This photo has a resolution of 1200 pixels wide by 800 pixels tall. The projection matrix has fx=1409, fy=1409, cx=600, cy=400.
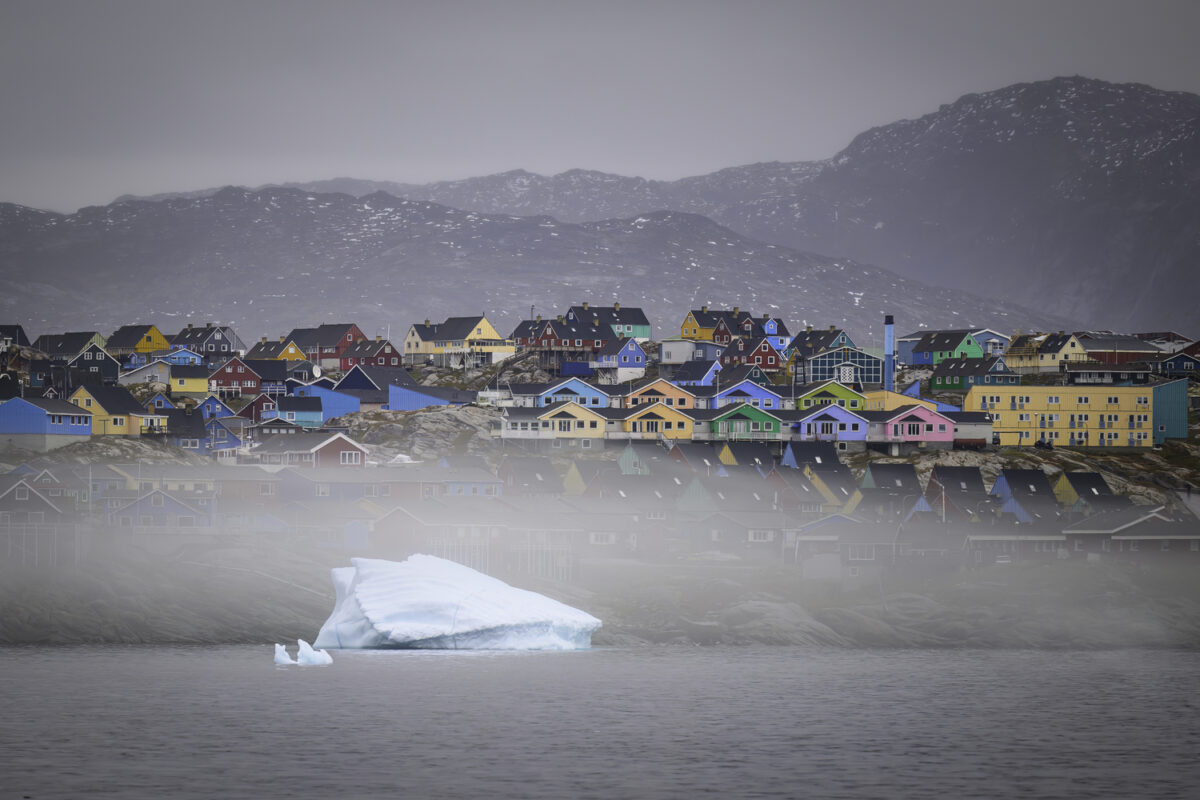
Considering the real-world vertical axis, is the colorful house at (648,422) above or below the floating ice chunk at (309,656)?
above

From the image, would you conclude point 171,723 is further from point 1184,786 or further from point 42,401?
point 42,401

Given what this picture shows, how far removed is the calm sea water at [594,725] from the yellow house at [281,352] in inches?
4037

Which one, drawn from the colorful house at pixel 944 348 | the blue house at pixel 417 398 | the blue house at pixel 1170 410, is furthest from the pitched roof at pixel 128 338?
the blue house at pixel 1170 410

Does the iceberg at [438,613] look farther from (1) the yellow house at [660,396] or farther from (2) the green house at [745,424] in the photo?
(1) the yellow house at [660,396]

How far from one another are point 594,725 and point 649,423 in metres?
67.8

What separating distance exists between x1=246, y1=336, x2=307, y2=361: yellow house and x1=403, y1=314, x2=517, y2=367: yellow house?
521 inches

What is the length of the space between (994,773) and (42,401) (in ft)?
273

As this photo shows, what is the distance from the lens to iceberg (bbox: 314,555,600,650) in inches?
2514

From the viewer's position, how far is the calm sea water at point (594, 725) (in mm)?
43844

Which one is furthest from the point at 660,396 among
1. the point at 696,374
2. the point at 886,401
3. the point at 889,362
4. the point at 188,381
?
the point at 188,381

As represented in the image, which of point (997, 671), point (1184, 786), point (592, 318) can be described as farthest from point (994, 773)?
point (592, 318)

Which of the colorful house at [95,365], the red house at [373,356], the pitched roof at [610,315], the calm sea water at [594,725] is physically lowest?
the calm sea water at [594,725]

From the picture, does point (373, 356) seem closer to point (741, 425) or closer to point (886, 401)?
point (741, 425)

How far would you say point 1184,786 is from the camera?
45438 mm
